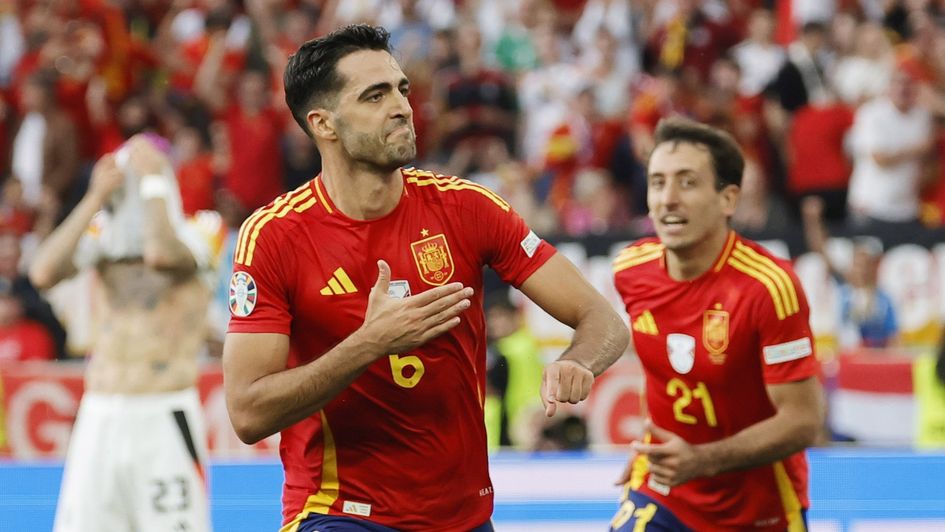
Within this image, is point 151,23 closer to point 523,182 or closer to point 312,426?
point 523,182

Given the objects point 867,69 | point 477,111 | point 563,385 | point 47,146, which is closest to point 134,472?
point 563,385

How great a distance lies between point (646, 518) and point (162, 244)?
8.26 feet

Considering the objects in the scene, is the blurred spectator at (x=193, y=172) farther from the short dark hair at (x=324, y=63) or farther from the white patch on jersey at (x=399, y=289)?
the white patch on jersey at (x=399, y=289)

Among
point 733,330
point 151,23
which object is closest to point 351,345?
point 733,330

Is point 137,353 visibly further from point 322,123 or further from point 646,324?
point 322,123

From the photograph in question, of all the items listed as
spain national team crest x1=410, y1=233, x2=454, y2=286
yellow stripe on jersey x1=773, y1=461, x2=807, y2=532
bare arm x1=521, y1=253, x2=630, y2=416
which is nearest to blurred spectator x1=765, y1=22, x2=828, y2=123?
yellow stripe on jersey x1=773, y1=461, x2=807, y2=532

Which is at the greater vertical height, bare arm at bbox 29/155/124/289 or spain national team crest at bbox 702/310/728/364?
bare arm at bbox 29/155/124/289

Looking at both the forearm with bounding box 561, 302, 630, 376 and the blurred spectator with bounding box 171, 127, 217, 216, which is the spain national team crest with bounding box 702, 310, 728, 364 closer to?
the forearm with bounding box 561, 302, 630, 376

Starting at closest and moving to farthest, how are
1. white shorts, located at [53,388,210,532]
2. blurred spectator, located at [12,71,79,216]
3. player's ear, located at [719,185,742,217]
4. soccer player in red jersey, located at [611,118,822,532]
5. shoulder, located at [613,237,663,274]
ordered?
soccer player in red jersey, located at [611,118,822,532]
player's ear, located at [719,185,742,217]
shoulder, located at [613,237,663,274]
white shorts, located at [53,388,210,532]
blurred spectator, located at [12,71,79,216]

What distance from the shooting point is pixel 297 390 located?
4512 mm

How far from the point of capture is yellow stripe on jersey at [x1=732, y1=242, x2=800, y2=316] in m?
5.79

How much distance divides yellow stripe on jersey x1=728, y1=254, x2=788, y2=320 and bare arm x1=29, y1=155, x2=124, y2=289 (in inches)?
114

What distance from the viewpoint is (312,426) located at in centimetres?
489

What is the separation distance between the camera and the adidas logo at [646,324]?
20.1 feet
